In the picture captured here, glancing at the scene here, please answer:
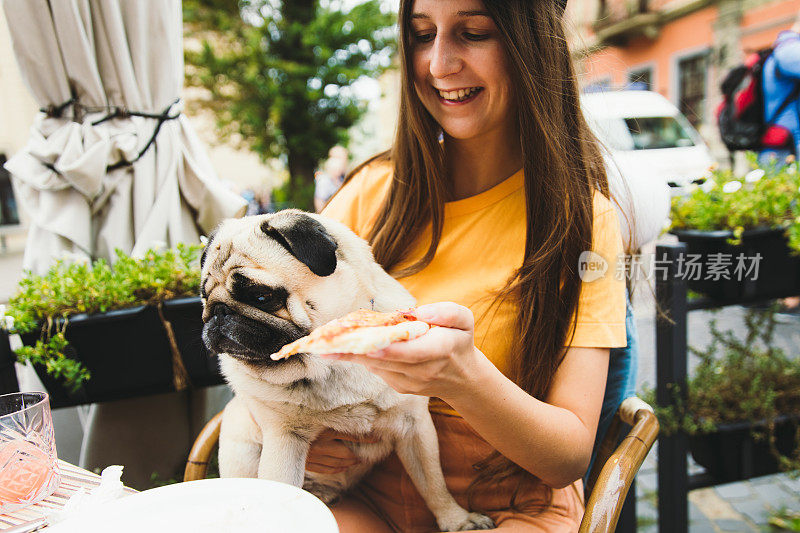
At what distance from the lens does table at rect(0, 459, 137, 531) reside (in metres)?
1.05

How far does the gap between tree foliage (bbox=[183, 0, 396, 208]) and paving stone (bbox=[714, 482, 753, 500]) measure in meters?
10.9

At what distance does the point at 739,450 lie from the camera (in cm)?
269

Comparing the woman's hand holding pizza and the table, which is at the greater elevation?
the woman's hand holding pizza

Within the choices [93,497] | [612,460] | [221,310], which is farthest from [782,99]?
[93,497]

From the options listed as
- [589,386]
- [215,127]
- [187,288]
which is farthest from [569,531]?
[215,127]

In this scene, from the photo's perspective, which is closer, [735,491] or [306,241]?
[306,241]

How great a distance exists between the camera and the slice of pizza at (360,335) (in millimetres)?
896

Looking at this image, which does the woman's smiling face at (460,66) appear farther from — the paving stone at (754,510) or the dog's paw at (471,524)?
the paving stone at (754,510)

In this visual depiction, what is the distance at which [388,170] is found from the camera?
206cm

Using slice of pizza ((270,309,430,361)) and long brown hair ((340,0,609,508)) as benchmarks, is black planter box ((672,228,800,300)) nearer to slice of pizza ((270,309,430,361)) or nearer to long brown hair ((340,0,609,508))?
long brown hair ((340,0,609,508))

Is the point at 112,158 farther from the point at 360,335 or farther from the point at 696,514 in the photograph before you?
the point at 696,514

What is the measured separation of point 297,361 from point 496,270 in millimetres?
667

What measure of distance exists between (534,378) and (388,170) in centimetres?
96

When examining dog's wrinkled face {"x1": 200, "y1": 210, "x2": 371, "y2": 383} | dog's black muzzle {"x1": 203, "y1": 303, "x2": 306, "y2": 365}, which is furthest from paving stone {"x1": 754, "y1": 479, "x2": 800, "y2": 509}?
dog's black muzzle {"x1": 203, "y1": 303, "x2": 306, "y2": 365}
